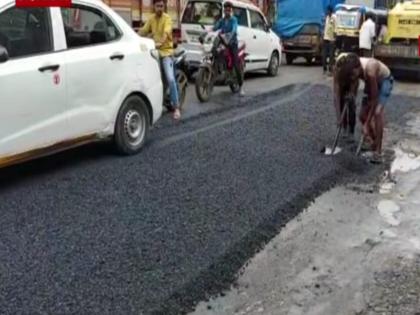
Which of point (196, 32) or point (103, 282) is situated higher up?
point (196, 32)

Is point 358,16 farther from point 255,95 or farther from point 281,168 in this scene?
point 281,168

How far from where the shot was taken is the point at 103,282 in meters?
4.02

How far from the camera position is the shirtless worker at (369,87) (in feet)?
24.7

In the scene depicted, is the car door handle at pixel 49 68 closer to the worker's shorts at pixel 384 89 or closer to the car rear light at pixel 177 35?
the worker's shorts at pixel 384 89

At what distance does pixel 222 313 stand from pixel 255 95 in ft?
31.2

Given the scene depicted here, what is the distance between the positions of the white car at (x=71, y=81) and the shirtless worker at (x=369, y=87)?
212 cm

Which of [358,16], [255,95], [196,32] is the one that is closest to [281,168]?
[255,95]

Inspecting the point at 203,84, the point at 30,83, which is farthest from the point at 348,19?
the point at 30,83

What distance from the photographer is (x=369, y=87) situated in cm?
775

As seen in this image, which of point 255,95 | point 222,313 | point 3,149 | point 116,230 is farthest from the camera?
point 255,95

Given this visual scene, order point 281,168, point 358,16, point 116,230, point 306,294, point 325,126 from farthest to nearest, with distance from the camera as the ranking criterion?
point 358,16, point 325,126, point 281,168, point 116,230, point 306,294

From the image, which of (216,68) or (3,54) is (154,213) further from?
(216,68)

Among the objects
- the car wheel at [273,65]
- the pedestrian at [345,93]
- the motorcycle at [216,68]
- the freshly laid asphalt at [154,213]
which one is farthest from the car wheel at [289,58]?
the pedestrian at [345,93]

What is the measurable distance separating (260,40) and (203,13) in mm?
2274
